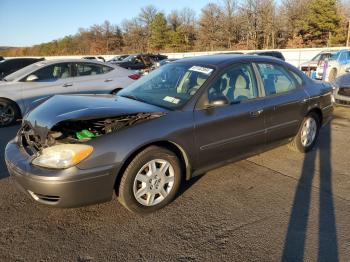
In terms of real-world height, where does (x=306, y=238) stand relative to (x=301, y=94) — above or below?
below

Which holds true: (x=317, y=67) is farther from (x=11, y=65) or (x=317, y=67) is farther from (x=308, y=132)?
(x=11, y=65)

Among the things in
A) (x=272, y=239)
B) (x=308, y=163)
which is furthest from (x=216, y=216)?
(x=308, y=163)

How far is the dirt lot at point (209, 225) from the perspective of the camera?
2812 millimetres

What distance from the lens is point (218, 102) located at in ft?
12.1

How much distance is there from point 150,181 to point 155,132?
0.50m

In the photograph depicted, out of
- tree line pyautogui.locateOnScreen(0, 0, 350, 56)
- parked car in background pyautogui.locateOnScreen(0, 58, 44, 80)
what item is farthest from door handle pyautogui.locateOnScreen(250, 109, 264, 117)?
tree line pyautogui.locateOnScreen(0, 0, 350, 56)

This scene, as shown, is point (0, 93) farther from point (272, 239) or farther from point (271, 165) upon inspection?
point (272, 239)

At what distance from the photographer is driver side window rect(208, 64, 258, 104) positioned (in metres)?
3.95

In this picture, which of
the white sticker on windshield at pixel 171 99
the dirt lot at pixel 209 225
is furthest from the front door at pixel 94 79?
the white sticker on windshield at pixel 171 99

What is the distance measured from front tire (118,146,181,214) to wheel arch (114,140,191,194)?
0.13 ft

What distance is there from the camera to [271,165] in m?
4.84

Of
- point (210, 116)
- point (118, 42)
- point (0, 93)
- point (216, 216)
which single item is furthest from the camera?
point (118, 42)

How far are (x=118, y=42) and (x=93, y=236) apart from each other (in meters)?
83.3

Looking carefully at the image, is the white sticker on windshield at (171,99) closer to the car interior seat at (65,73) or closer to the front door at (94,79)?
the front door at (94,79)
